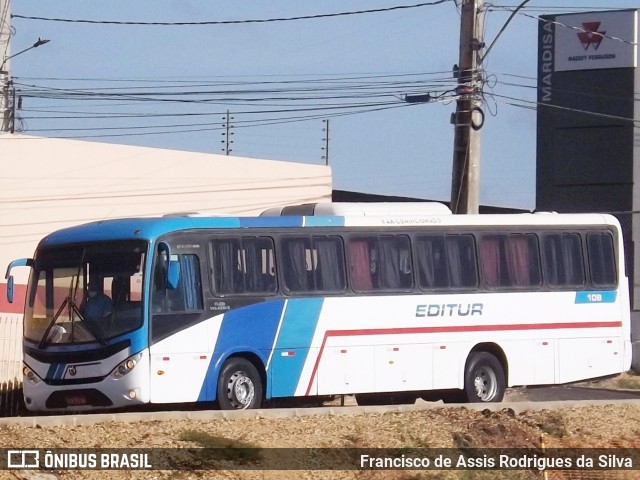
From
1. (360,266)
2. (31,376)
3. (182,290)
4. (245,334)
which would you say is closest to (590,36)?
(360,266)

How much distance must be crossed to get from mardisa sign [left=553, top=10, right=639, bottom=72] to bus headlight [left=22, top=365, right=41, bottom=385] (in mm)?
28171

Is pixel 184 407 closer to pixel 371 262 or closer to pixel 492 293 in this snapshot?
pixel 371 262

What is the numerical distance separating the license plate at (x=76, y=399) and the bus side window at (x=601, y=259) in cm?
892

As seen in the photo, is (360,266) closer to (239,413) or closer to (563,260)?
(563,260)

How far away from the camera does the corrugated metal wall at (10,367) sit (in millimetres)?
20734

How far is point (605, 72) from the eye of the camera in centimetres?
4225

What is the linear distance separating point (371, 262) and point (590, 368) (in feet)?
14.4

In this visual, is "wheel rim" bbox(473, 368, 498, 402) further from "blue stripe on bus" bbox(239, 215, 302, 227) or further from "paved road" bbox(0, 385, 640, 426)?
"blue stripe on bus" bbox(239, 215, 302, 227)

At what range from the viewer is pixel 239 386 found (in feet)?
55.3

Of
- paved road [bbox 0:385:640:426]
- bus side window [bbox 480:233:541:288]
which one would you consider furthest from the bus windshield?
bus side window [bbox 480:233:541:288]

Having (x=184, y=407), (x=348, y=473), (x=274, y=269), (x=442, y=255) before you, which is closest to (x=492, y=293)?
(x=442, y=255)

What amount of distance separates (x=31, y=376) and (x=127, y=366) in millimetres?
1691

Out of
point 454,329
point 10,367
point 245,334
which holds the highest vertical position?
point 245,334

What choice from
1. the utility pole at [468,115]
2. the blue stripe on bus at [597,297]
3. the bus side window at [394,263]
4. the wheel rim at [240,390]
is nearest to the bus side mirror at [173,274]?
the wheel rim at [240,390]
